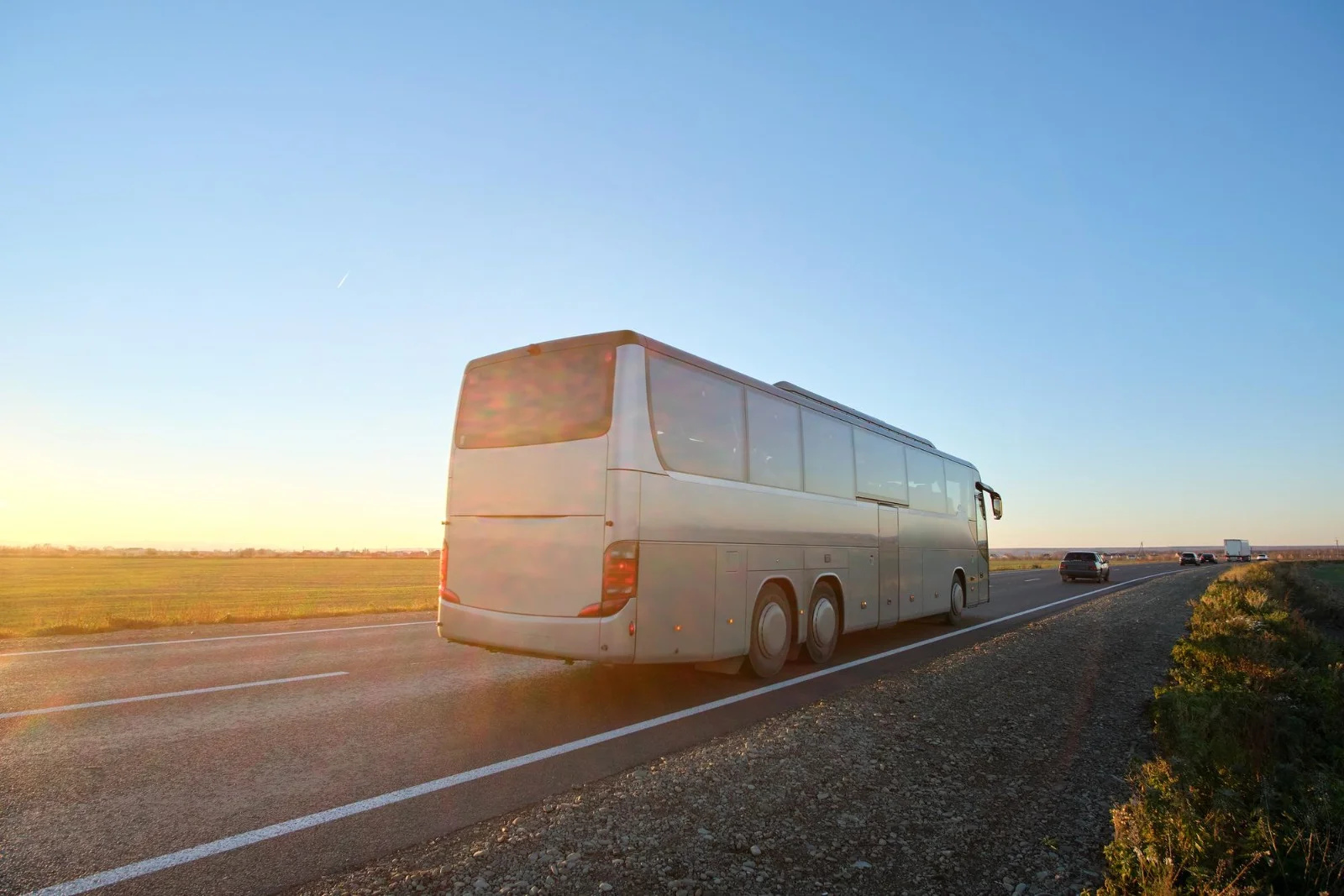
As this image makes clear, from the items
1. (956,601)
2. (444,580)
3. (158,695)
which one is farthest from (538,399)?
(956,601)

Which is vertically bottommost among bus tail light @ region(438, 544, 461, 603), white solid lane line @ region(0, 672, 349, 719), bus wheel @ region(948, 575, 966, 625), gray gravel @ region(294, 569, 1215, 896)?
gray gravel @ region(294, 569, 1215, 896)

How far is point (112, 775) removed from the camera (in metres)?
A: 4.54

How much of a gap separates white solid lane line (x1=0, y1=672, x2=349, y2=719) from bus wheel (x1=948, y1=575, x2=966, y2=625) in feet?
35.4

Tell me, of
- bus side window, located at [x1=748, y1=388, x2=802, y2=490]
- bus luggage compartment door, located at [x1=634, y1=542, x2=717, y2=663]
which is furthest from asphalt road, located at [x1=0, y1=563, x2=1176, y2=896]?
bus side window, located at [x1=748, y1=388, x2=802, y2=490]

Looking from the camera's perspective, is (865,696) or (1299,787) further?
(865,696)

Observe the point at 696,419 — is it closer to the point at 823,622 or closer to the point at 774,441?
the point at 774,441

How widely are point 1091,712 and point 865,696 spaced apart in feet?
Answer: 6.75

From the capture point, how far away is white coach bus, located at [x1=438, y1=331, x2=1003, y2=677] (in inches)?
255

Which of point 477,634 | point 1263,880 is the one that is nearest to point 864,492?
point 477,634

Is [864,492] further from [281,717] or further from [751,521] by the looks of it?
[281,717]

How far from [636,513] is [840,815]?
3119 mm

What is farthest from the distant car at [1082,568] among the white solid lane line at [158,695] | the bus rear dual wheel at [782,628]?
the white solid lane line at [158,695]

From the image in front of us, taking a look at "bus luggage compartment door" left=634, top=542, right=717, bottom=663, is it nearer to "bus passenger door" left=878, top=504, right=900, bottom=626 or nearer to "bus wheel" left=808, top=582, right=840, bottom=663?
"bus wheel" left=808, top=582, right=840, bottom=663

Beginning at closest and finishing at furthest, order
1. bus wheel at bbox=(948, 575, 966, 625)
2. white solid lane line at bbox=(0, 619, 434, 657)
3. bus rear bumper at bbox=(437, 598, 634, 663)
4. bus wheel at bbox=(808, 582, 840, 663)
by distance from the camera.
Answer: bus rear bumper at bbox=(437, 598, 634, 663), bus wheel at bbox=(808, 582, 840, 663), white solid lane line at bbox=(0, 619, 434, 657), bus wheel at bbox=(948, 575, 966, 625)
